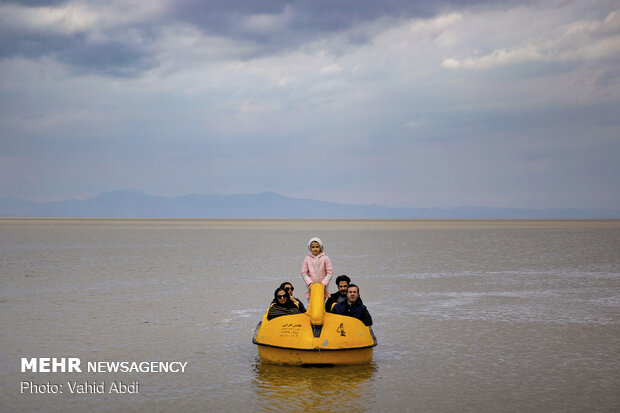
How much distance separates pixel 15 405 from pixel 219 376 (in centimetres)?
295

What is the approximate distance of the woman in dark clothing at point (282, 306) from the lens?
11516 mm

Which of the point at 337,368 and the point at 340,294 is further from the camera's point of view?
the point at 340,294

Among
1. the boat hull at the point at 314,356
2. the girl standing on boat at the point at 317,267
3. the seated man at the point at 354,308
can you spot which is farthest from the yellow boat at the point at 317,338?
the girl standing on boat at the point at 317,267

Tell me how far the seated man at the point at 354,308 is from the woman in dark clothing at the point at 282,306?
816mm

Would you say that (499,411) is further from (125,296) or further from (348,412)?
(125,296)

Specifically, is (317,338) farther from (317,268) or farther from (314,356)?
(317,268)

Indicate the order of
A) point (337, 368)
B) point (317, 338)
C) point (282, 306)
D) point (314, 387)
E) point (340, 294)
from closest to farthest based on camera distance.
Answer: point (314, 387)
point (317, 338)
point (337, 368)
point (282, 306)
point (340, 294)

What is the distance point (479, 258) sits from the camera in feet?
121

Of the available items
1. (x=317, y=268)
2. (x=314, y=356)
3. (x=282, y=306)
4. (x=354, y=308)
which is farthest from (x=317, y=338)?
(x=317, y=268)

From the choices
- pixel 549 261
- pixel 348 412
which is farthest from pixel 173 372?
pixel 549 261

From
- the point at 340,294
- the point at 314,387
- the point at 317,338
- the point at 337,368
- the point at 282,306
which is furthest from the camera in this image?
the point at 340,294

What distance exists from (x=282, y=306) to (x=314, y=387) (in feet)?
7.57

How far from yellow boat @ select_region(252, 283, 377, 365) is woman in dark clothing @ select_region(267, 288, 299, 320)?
1.69 ft

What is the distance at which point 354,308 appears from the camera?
37.5 feet
